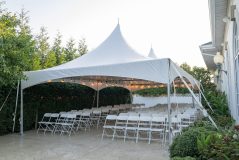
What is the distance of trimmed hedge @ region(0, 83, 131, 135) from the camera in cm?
961

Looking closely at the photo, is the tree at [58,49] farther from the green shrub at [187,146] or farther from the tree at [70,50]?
the green shrub at [187,146]

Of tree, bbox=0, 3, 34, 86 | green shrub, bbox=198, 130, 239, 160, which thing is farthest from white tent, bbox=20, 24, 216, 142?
green shrub, bbox=198, 130, 239, 160

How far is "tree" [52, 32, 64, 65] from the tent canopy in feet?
29.3

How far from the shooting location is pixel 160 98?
23250 millimetres

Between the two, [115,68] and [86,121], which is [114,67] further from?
[86,121]

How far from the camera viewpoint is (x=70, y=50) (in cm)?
2255

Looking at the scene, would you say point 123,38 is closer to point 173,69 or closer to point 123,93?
point 173,69

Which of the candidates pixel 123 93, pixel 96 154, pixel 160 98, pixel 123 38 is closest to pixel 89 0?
pixel 123 38

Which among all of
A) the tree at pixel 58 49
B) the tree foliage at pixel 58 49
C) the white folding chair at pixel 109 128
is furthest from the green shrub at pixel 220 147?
the tree at pixel 58 49

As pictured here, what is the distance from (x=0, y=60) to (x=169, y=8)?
7.77 metres

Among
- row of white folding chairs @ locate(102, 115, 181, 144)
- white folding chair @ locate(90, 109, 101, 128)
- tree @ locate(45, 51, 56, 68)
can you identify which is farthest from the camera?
tree @ locate(45, 51, 56, 68)

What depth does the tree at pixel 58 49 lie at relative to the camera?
20.6 metres

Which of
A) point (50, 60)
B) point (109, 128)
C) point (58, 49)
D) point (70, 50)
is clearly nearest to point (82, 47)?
point (70, 50)

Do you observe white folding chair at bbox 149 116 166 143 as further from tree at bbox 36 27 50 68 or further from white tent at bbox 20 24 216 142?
tree at bbox 36 27 50 68
